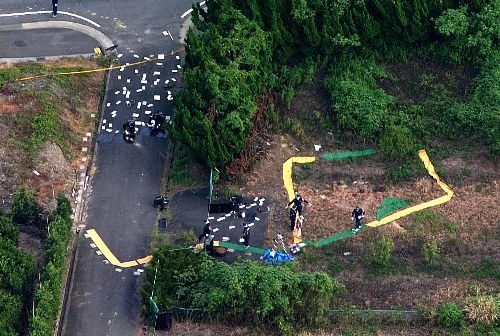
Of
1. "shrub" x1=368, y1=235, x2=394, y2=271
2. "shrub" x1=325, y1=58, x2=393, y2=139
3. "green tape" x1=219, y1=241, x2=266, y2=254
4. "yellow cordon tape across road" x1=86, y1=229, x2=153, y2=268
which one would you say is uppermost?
"shrub" x1=325, y1=58, x2=393, y2=139

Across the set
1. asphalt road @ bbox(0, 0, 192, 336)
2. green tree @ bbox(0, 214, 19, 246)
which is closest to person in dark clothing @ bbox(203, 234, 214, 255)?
asphalt road @ bbox(0, 0, 192, 336)

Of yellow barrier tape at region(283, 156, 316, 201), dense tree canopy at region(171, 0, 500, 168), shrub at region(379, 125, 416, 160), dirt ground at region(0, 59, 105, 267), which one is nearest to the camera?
dirt ground at region(0, 59, 105, 267)

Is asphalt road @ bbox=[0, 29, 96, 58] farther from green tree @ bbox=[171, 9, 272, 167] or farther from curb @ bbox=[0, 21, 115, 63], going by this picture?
green tree @ bbox=[171, 9, 272, 167]

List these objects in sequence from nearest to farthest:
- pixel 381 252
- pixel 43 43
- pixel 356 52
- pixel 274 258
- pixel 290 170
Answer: pixel 381 252 → pixel 274 258 → pixel 290 170 → pixel 356 52 → pixel 43 43

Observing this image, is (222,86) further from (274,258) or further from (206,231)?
(274,258)

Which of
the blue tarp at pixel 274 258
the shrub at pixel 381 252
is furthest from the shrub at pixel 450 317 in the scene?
the blue tarp at pixel 274 258

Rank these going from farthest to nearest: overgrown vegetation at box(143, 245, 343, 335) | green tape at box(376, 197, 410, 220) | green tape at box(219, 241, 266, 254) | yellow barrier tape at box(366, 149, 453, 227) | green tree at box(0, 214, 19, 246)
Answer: green tape at box(376, 197, 410, 220) → yellow barrier tape at box(366, 149, 453, 227) → green tape at box(219, 241, 266, 254) → green tree at box(0, 214, 19, 246) → overgrown vegetation at box(143, 245, 343, 335)

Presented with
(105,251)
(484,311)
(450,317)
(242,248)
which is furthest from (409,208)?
(105,251)
